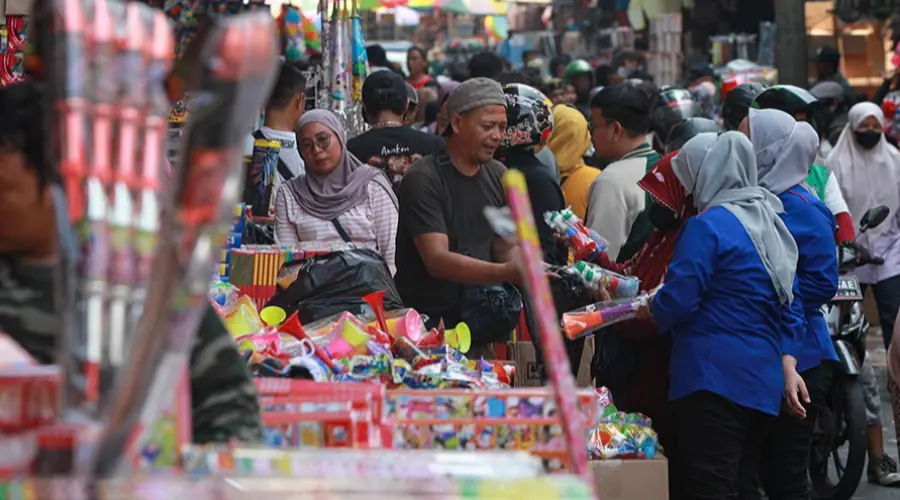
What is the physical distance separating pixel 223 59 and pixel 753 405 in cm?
364

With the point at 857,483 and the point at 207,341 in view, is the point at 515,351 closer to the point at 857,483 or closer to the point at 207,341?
the point at 857,483

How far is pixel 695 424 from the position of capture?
16.4 ft

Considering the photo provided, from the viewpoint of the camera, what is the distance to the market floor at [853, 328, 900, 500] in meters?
7.24

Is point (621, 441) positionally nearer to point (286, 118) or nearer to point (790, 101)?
point (286, 118)

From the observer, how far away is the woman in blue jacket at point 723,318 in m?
4.95

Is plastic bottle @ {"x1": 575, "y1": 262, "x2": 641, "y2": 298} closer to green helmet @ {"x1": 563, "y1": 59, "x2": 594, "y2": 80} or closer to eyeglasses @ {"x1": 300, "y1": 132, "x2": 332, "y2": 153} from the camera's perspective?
eyeglasses @ {"x1": 300, "y1": 132, "x2": 332, "y2": 153}

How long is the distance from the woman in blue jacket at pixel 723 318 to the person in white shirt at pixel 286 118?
8.08ft

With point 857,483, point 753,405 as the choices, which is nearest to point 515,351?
point 753,405

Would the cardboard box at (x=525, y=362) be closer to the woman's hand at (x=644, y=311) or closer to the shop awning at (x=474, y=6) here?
the woman's hand at (x=644, y=311)

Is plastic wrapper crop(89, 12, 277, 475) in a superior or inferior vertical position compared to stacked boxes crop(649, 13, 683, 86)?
inferior

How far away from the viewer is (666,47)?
21984mm

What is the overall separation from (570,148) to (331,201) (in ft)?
7.29

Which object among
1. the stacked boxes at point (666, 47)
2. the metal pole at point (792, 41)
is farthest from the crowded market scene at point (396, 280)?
the stacked boxes at point (666, 47)

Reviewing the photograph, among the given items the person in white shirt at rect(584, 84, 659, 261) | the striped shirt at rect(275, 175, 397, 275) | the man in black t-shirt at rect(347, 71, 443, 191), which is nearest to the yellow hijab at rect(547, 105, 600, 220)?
the person in white shirt at rect(584, 84, 659, 261)
